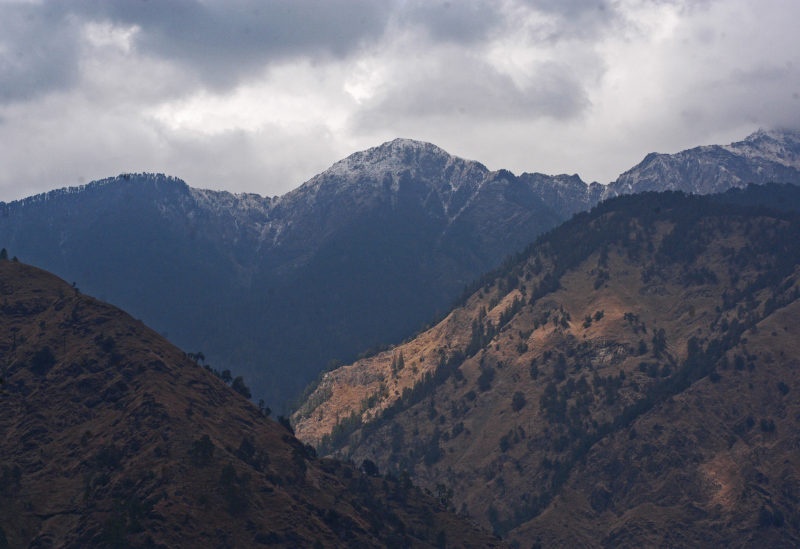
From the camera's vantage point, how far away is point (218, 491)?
179 m

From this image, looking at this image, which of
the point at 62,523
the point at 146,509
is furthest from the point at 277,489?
the point at 62,523

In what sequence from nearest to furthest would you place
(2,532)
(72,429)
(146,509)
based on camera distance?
1. (2,532)
2. (146,509)
3. (72,429)

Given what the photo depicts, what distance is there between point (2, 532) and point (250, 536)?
41953mm

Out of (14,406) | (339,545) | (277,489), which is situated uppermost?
(14,406)

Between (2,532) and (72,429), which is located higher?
(72,429)

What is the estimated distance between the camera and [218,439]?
198 meters

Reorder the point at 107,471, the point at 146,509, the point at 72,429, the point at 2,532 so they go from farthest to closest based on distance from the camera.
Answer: the point at 72,429
the point at 107,471
the point at 146,509
the point at 2,532

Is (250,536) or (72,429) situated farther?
(72,429)

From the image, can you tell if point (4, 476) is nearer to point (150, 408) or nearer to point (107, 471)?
point (107, 471)

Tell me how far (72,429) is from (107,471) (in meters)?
19.1

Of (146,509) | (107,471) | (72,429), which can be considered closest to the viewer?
(146,509)

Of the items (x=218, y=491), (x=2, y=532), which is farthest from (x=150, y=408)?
(x=2, y=532)

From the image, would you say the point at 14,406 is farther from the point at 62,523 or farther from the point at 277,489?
the point at 277,489

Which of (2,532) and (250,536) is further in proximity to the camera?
(250,536)
